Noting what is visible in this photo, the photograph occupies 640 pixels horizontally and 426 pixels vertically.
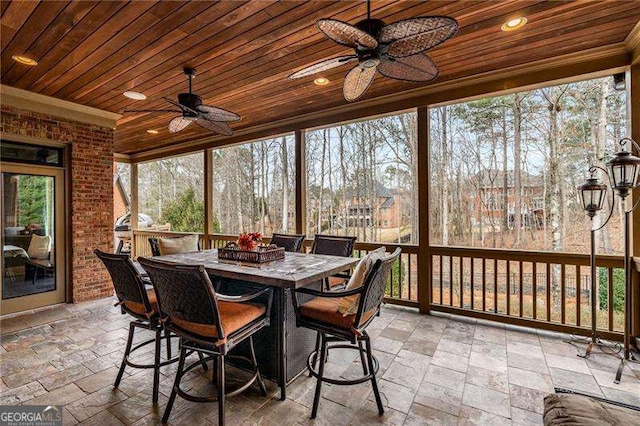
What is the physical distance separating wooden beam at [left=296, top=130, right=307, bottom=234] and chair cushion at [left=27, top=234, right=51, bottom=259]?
3.65 metres

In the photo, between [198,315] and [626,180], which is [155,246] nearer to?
[198,315]

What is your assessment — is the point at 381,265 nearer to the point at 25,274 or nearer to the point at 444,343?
the point at 444,343

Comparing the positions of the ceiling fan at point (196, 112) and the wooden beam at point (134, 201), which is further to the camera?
the wooden beam at point (134, 201)

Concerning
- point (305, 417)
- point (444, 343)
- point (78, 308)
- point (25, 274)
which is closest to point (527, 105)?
point (444, 343)

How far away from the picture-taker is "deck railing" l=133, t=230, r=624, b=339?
10.1 feet

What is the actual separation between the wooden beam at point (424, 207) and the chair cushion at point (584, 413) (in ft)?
8.41

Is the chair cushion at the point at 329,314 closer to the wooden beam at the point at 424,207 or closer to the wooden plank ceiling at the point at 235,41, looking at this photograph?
the wooden beam at the point at 424,207

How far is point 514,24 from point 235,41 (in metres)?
2.42

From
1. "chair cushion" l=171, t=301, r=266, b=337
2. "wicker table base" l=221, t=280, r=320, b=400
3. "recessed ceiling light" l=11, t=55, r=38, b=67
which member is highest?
"recessed ceiling light" l=11, t=55, r=38, b=67

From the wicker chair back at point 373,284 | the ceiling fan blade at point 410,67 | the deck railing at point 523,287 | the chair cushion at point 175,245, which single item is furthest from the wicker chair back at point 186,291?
Answer: the deck railing at point 523,287

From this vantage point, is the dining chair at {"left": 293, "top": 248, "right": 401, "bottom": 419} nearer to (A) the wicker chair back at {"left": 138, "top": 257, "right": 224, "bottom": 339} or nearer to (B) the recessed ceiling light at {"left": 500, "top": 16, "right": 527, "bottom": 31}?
(A) the wicker chair back at {"left": 138, "top": 257, "right": 224, "bottom": 339}

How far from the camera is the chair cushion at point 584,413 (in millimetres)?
1072

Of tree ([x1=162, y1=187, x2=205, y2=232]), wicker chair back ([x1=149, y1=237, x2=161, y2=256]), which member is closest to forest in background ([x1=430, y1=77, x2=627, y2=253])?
wicker chair back ([x1=149, y1=237, x2=161, y2=256])

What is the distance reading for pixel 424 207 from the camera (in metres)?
3.79
